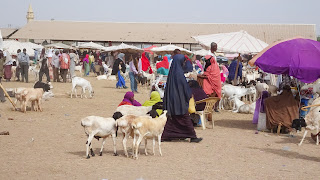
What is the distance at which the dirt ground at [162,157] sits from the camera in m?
6.87

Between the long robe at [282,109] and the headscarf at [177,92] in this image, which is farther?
the long robe at [282,109]

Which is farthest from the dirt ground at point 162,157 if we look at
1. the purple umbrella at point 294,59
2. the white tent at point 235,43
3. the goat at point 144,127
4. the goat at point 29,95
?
the white tent at point 235,43

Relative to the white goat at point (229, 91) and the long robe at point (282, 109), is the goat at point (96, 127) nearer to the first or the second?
the long robe at point (282, 109)

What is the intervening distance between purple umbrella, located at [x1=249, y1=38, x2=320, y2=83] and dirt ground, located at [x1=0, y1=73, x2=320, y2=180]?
1447mm

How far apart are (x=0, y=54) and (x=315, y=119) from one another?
34.8 ft

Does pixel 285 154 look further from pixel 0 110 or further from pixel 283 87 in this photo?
pixel 0 110

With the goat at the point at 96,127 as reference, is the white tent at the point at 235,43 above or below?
above

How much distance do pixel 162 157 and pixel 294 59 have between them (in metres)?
4.36

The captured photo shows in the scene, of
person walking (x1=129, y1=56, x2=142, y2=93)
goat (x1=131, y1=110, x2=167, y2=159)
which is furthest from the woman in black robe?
person walking (x1=129, y1=56, x2=142, y2=93)

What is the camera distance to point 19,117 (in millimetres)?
12742

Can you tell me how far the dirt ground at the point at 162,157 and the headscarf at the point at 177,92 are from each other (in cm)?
68

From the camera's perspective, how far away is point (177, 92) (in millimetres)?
9438

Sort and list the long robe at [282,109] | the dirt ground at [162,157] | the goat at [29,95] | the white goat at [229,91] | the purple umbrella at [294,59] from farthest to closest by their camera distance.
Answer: the white goat at [229,91]
the goat at [29,95]
the long robe at [282,109]
the purple umbrella at [294,59]
the dirt ground at [162,157]

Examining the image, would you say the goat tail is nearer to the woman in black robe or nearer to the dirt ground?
the dirt ground
